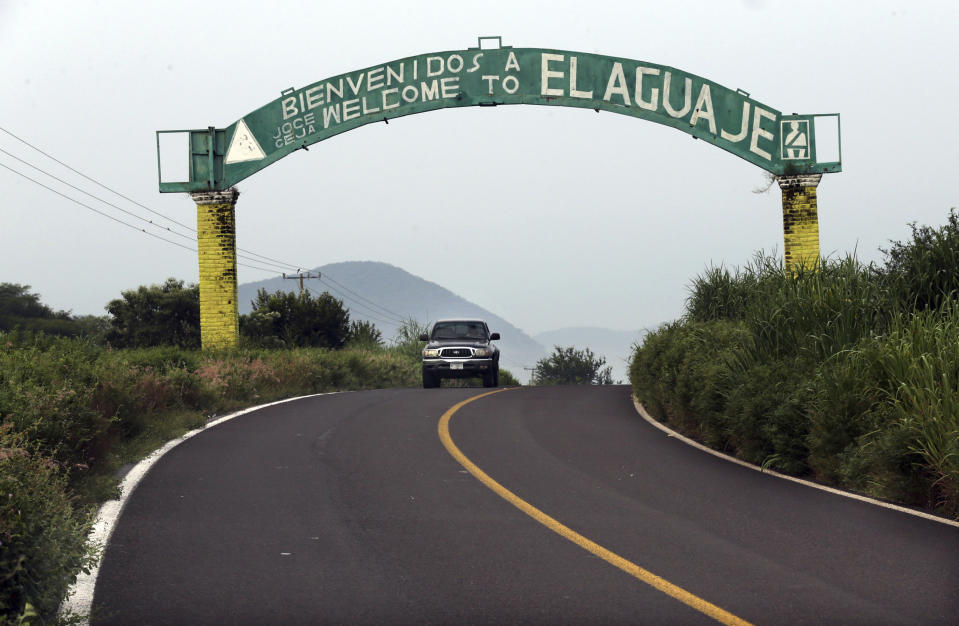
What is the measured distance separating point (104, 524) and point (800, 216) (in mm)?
22117

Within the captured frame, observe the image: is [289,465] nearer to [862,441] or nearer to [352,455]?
[352,455]

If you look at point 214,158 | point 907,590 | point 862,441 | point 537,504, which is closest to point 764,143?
point 214,158

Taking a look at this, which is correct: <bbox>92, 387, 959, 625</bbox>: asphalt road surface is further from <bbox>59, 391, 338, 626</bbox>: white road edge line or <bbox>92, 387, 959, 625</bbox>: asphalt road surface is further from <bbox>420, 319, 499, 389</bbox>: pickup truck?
<bbox>420, 319, 499, 389</bbox>: pickup truck

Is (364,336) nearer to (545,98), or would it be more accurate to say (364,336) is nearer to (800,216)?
(545,98)

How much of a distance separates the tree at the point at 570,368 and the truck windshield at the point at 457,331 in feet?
243

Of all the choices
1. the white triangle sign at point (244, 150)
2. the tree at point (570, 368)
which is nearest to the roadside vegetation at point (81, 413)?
the white triangle sign at point (244, 150)

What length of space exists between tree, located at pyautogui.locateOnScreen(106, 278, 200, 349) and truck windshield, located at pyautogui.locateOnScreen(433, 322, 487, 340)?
57.5 feet

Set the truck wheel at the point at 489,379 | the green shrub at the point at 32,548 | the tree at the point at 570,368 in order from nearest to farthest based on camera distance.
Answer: the green shrub at the point at 32,548 < the truck wheel at the point at 489,379 < the tree at the point at 570,368

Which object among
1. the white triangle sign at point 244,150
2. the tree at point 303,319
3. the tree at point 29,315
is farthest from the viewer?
the tree at point 29,315

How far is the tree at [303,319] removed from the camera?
43.6m

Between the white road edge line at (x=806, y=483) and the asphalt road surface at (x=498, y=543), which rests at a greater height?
the asphalt road surface at (x=498, y=543)

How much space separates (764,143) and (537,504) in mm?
19978

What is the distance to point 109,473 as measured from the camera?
9891mm

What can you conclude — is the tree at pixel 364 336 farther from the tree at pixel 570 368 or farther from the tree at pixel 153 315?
the tree at pixel 570 368
